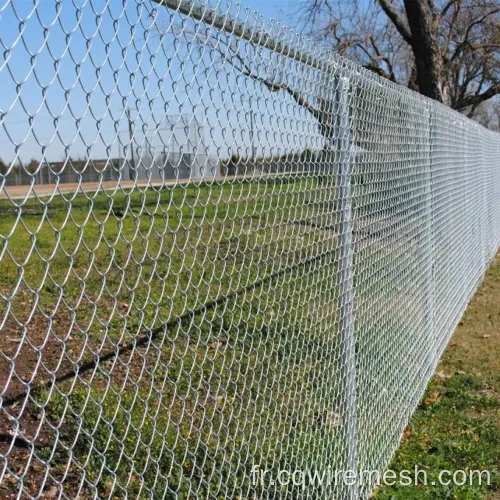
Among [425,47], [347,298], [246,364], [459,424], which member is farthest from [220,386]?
[425,47]

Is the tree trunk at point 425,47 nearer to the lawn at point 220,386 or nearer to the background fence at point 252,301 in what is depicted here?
the background fence at point 252,301

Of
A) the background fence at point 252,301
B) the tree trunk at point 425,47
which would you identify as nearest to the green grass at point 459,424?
the background fence at point 252,301

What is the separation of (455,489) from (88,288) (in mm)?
3731

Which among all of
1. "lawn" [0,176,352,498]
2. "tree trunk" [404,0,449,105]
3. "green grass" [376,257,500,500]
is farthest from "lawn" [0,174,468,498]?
"tree trunk" [404,0,449,105]

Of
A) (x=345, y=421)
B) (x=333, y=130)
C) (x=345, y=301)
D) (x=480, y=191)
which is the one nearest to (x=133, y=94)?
(x=333, y=130)

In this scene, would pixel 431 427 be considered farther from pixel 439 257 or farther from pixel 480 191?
pixel 480 191

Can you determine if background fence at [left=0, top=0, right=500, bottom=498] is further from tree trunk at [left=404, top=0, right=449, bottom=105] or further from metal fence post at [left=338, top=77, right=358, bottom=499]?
tree trunk at [left=404, top=0, right=449, bottom=105]

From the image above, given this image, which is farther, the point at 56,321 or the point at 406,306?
the point at 56,321

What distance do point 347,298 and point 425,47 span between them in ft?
41.2

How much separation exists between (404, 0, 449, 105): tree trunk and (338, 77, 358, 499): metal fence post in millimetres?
12115

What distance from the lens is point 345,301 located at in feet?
12.4

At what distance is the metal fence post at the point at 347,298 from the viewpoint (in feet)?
12.3

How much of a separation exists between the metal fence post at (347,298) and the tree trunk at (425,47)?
477 inches

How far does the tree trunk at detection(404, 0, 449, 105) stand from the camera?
1490cm
